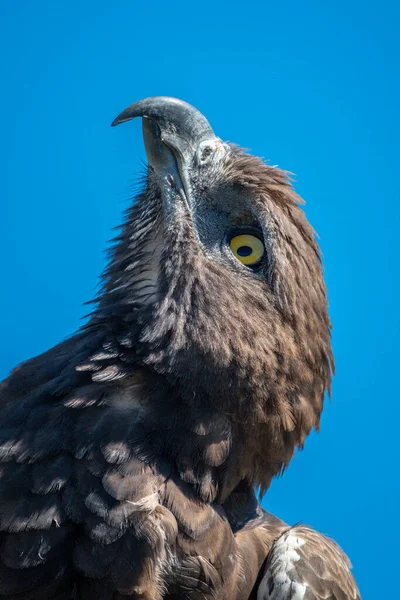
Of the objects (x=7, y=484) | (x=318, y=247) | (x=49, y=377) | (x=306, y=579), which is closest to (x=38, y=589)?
(x=7, y=484)

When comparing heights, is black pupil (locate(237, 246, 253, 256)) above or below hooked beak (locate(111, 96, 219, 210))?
below

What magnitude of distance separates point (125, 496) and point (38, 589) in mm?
417

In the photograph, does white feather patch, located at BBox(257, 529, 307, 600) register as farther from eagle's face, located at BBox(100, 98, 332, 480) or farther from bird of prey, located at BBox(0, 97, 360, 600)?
eagle's face, located at BBox(100, 98, 332, 480)

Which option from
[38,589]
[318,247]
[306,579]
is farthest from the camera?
[318,247]

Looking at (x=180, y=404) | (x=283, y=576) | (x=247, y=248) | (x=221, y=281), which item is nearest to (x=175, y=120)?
(x=247, y=248)

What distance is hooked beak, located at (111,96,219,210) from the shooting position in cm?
338

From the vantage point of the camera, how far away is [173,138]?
3.44 m

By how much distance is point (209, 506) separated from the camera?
119 inches

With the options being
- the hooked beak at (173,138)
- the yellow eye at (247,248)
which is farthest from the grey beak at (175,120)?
the yellow eye at (247,248)

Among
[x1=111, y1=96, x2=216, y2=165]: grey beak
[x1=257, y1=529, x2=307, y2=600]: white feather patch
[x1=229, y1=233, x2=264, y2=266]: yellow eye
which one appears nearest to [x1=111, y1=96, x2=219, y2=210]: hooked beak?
[x1=111, y1=96, x2=216, y2=165]: grey beak

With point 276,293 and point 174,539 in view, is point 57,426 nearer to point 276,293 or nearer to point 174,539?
point 174,539

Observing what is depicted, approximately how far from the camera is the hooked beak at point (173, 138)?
3.38 meters

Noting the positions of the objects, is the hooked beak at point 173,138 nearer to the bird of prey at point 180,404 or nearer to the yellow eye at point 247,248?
the bird of prey at point 180,404

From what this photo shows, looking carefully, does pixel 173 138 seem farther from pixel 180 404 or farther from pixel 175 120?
pixel 180 404
